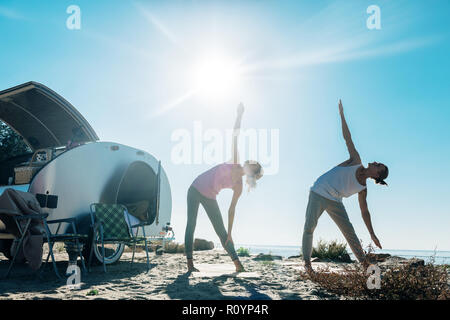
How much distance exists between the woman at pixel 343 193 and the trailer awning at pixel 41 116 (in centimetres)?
472

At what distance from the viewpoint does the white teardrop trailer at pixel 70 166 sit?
5738mm

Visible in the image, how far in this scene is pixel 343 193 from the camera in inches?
180

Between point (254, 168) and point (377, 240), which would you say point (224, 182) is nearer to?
point (254, 168)

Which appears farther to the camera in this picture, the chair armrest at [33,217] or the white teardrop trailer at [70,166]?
the white teardrop trailer at [70,166]

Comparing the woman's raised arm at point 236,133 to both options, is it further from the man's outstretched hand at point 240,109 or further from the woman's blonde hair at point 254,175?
the woman's blonde hair at point 254,175

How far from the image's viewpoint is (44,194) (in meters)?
5.40

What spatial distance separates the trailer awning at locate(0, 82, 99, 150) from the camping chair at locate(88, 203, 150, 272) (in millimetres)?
1752

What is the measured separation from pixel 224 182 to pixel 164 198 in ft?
13.3

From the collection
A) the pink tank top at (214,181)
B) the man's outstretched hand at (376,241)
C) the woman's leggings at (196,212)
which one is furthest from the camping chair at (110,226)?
the man's outstretched hand at (376,241)

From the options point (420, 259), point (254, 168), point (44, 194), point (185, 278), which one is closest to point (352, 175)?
point (254, 168)

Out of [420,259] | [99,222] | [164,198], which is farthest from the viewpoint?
[164,198]

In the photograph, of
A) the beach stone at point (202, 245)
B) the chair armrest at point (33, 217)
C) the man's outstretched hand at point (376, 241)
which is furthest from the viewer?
the beach stone at point (202, 245)
